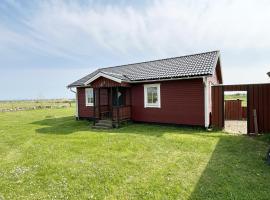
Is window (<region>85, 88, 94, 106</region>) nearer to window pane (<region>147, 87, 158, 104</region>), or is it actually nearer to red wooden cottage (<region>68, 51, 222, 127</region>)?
red wooden cottage (<region>68, 51, 222, 127</region>)

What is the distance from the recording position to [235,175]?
5.14 metres

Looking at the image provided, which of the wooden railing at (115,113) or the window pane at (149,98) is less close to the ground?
the window pane at (149,98)

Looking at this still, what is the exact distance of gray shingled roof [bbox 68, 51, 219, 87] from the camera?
449 inches

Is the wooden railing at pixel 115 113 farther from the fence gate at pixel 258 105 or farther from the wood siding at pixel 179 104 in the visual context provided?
the fence gate at pixel 258 105

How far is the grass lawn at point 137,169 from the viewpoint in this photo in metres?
4.44

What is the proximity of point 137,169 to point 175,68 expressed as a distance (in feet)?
27.9

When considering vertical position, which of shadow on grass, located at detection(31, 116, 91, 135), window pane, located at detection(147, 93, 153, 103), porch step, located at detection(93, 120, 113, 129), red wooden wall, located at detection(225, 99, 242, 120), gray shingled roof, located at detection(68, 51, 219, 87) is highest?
gray shingled roof, located at detection(68, 51, 219, 87)

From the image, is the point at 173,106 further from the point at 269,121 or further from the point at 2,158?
the point at 2,158

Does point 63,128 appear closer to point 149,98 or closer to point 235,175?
point 149,98

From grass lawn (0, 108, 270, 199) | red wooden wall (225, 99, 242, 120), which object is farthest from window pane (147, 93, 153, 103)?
red wooden wall (225, 99, 242, 120)

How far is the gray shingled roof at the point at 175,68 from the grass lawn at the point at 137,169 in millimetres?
3881

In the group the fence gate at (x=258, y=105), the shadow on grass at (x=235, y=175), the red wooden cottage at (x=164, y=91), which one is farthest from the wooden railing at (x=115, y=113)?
the shadow on grass at (x=235, y=175)

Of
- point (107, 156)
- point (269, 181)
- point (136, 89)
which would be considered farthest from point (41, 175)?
point (136, 89)

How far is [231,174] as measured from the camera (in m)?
5.21
